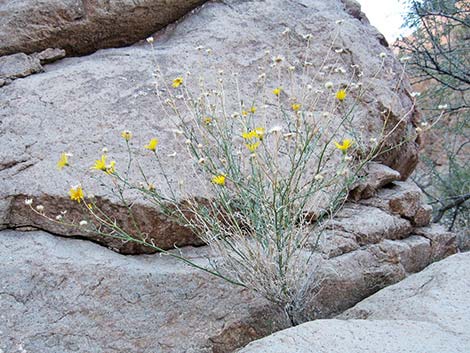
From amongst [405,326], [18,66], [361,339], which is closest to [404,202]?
[405,326]

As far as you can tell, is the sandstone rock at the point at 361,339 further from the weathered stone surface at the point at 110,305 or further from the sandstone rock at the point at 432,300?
the weathered stone surface at the point at 110,305

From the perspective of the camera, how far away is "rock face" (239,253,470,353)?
1806mm

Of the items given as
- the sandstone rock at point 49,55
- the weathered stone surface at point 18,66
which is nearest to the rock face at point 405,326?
the weathered stone surface at point 18,66

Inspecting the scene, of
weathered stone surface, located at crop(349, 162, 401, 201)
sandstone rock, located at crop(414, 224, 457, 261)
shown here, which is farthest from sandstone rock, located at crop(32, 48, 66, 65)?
sandstone rock, located at crop(414, 224, 457, 261)

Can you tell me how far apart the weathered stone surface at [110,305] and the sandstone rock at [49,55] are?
1359 millimetres

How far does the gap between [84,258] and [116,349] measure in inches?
17.7

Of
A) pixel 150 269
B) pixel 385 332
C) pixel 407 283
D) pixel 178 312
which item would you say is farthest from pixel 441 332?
pixel 150 269

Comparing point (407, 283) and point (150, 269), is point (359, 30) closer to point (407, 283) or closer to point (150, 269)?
point (407, 283)

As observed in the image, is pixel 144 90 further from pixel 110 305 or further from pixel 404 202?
pixel 404 202

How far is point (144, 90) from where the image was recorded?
10.5ft

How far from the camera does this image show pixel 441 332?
1.92m

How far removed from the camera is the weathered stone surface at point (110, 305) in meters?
2.30

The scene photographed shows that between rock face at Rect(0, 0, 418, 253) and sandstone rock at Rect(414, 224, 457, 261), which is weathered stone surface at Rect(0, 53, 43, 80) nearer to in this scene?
rock face at Rect(0, 0, 418, 253)

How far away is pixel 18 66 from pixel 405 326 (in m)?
2.69
